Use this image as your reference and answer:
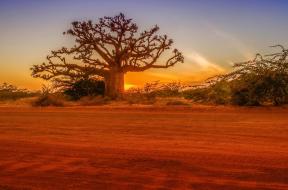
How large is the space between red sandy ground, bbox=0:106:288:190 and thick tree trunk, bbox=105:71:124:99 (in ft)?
38.0

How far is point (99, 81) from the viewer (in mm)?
24500

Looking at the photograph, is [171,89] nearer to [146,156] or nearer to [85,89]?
[85,89]

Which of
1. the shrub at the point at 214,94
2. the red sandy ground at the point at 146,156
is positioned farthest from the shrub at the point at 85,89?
the red sandy ground at the point at 146,156

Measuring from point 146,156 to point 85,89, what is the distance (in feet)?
55.3

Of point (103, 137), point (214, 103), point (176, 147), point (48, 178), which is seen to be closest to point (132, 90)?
point (214, 103)

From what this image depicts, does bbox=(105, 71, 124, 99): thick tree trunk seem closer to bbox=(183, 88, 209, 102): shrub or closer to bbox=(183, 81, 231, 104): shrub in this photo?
bbox=(183, 88, 209, 102): shrub

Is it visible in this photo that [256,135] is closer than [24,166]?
No

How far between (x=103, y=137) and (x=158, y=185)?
4.04 meters

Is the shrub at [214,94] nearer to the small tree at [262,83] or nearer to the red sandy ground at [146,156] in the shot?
the small tree at [262,83]

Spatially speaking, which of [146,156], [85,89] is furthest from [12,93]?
[146,156]

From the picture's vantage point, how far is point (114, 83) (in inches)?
931

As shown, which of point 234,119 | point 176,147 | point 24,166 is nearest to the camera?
point 24,166

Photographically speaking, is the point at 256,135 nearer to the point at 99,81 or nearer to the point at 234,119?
the point at 234,119

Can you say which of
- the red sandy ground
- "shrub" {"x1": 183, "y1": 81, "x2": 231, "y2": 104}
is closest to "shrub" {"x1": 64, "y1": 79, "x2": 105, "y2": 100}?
"shrub" {"x1": 183, "y1": 81, "x2": 231, "y2": 104}
